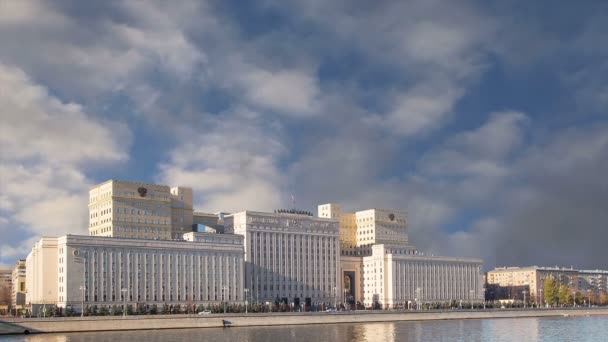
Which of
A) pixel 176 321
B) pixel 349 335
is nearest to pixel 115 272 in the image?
pixel 176 321

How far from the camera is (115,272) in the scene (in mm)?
182375

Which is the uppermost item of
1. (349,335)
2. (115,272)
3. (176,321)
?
(115,272)

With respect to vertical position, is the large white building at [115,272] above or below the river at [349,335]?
above

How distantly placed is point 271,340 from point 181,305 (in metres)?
75.8

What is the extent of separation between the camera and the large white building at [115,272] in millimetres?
175125

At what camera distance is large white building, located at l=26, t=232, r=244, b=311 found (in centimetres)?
17512

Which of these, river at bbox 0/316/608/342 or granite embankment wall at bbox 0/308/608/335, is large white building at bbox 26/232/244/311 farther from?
river at bbox 0/316/608/342

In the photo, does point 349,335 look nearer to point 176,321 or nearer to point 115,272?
point 176,321

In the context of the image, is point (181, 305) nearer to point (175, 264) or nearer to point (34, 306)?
point (175, 264)

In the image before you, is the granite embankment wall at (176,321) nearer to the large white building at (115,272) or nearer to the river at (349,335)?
the river at (349,335)

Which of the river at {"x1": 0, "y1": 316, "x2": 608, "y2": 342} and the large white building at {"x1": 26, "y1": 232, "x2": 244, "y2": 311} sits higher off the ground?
the large white building at {"x1": 26, "y1": 232, "x2": 244, "y2": 311}

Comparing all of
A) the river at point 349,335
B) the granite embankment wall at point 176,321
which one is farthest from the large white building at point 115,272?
the river at point 349,335

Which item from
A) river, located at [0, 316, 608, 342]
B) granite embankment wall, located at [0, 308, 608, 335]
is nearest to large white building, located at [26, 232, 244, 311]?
granite embankment wall, located at [0, 308, 608, 335]

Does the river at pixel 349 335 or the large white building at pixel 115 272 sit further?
the large white building at pixel 115 272
